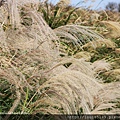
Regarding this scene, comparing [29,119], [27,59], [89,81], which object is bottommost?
[29,119]

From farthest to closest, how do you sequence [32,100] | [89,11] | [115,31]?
[89,11] < [115,31] < [32,100]

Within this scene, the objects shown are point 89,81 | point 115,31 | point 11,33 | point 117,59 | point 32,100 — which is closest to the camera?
point 89,81

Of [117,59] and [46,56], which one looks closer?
[46,56]

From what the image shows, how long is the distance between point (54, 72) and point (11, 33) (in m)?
0.70

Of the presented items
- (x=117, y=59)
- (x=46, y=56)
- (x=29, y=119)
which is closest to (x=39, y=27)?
(x=46, y=56)

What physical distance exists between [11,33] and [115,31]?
222cm

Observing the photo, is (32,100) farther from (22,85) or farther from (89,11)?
(89,11)

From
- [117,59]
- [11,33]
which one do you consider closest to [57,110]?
[11,33]

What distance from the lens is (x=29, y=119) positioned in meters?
2.78

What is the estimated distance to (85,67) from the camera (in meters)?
2.69

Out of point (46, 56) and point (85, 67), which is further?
point (46, 56)

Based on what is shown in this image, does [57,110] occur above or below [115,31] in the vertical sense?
below

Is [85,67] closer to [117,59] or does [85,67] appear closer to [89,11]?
[117,59]

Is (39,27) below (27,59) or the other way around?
the other way around
